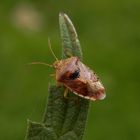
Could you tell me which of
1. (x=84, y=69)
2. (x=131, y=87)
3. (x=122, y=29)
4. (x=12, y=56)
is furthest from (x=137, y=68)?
(x=84, y=69)

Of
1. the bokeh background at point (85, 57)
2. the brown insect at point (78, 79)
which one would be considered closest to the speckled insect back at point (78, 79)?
the brown insect at point (78, 79)

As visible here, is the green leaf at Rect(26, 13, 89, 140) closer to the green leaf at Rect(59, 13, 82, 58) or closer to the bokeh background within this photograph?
the green leaf at Rect(59, 13, 82, 58)

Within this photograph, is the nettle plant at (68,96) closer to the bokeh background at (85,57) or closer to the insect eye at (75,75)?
the insect eye at (75,75)

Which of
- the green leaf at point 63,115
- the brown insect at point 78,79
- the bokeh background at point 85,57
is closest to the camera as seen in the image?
the green leaf at point 63,115

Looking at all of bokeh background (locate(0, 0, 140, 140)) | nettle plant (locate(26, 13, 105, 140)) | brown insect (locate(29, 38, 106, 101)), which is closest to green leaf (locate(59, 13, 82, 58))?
nettle plant (locate(26, 13, 105, 140))

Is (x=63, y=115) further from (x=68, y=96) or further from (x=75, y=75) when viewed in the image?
(x=75, y=75)

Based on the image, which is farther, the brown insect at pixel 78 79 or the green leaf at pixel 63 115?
the brown insect at pixel 78 79

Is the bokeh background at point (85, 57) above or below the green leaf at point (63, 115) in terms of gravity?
below
